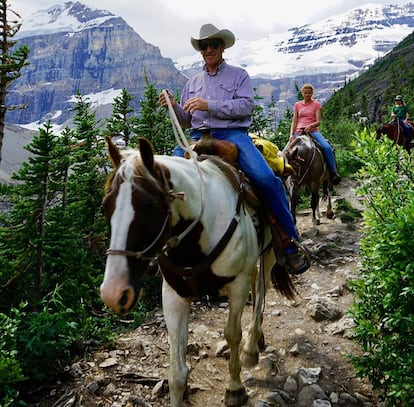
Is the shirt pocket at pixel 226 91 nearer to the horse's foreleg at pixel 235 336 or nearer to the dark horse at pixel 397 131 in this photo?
the horse's foreleg at pixel 235 336

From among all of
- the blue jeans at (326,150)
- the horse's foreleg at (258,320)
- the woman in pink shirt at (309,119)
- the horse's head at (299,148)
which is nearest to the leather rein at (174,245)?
the horse's foreleg at (258,320)

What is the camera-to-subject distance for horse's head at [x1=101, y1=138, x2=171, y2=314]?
254cm

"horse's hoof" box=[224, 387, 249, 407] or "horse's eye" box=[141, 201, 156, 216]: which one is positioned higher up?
"horse's eye" box=[141, 201, 156, 216]

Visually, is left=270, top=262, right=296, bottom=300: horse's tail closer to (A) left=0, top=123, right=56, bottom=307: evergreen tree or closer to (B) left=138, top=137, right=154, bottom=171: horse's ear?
(B) left=138, top=137, right=154, bottom=171: horse's ear

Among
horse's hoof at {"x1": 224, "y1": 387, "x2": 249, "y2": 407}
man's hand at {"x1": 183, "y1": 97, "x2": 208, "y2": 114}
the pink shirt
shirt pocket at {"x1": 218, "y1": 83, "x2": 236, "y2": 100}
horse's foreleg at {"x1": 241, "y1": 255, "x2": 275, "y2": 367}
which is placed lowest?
horse's hoof at {"x1": 224, "y1": 387, "x2": 249, "y2": 407}

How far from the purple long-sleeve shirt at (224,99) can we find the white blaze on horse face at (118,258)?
1.70 meters

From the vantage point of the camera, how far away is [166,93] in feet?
12.6

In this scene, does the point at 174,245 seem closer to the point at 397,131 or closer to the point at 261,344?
the point at 261,344

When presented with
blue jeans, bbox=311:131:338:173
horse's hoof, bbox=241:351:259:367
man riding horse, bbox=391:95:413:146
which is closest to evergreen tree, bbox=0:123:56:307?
horse's hoof, bbox=241:351:259:367

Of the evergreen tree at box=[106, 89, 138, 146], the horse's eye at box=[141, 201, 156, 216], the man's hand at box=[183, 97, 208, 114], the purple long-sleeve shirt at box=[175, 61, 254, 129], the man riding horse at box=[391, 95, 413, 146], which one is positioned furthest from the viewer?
the man riding horse at box=[391, 95, 413, 146]

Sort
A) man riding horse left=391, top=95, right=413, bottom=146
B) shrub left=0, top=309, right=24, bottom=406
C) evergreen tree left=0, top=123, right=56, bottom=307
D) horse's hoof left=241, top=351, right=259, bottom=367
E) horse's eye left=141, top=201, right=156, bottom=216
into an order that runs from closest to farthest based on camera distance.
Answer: horse's eye left=141, top=201, right=156, bottom=216 → shrub left=0, top=309, right=24, bottom=406 → horse's hoof left=241, top=351, right=259, bottom=367 → evergreen tree left=0, top=123, right=56, bottom=307 → man riding horse left=391, top=95, right=413, bottom=146

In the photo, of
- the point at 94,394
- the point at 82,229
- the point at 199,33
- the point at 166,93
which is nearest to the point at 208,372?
the point at 94,394

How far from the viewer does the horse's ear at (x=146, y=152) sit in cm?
266

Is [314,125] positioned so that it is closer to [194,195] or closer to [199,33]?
Answer: [199,33]
